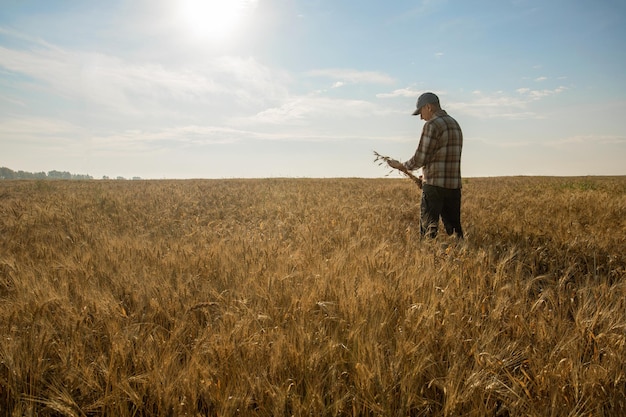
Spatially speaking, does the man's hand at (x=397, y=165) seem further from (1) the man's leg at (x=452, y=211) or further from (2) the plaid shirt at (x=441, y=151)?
(1) the man's leg at (x=452, y=211)

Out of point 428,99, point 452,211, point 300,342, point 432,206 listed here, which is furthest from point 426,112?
point 300,342

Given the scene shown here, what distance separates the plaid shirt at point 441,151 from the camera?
17.4ft

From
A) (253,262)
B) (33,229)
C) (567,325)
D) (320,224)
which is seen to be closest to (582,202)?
(320,224)

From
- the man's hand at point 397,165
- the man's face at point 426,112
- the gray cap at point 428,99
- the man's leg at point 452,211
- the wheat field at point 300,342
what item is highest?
the gray cap at point 428,99

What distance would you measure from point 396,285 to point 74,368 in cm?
219

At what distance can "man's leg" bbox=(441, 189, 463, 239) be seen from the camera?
5.61 m

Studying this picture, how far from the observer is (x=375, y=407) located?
1.59m

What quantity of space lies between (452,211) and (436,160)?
0.87 metres

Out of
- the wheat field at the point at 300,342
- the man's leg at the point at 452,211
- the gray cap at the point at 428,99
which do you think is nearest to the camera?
the wheat field at the point at 300,342

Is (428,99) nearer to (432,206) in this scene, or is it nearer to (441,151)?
(441,151)

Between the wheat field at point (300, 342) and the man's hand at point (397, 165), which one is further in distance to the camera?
the man's hand at point (397, 165)

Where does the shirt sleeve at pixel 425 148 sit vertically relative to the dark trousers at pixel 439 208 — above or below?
above

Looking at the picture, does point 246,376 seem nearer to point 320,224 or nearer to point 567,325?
point 567,325

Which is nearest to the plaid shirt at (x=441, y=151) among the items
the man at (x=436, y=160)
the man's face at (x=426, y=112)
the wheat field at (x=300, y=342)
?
the man at (x=436, y=160)
